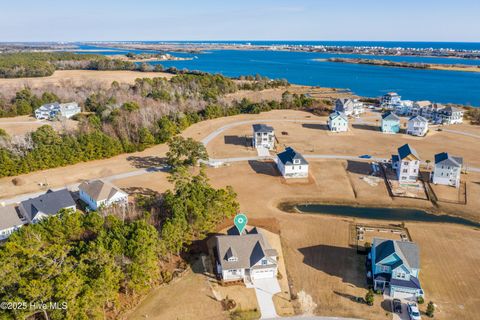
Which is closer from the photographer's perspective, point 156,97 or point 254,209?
point 254,209

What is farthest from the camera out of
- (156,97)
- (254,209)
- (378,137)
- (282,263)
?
(156,97)

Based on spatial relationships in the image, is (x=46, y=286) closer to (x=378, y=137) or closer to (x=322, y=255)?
(x=322, y=255)

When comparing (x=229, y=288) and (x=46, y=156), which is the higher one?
(x=46, y=156)

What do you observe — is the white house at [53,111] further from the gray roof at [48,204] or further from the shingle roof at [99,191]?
the gray roof at [48,204]

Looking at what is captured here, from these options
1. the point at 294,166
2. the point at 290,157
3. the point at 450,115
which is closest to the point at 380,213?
the point at 294,166

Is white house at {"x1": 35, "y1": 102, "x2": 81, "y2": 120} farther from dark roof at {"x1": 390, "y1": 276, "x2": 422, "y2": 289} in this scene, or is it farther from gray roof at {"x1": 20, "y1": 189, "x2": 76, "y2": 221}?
dark roof at {"x1": 390, "y1": 276, "x2": 422, "y2": 289}

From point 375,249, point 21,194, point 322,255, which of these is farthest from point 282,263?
point 21,194

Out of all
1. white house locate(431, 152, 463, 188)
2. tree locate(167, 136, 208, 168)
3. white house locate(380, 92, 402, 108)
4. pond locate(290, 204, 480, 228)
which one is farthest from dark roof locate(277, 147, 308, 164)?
white house locate(380, 92, 402, 108)
